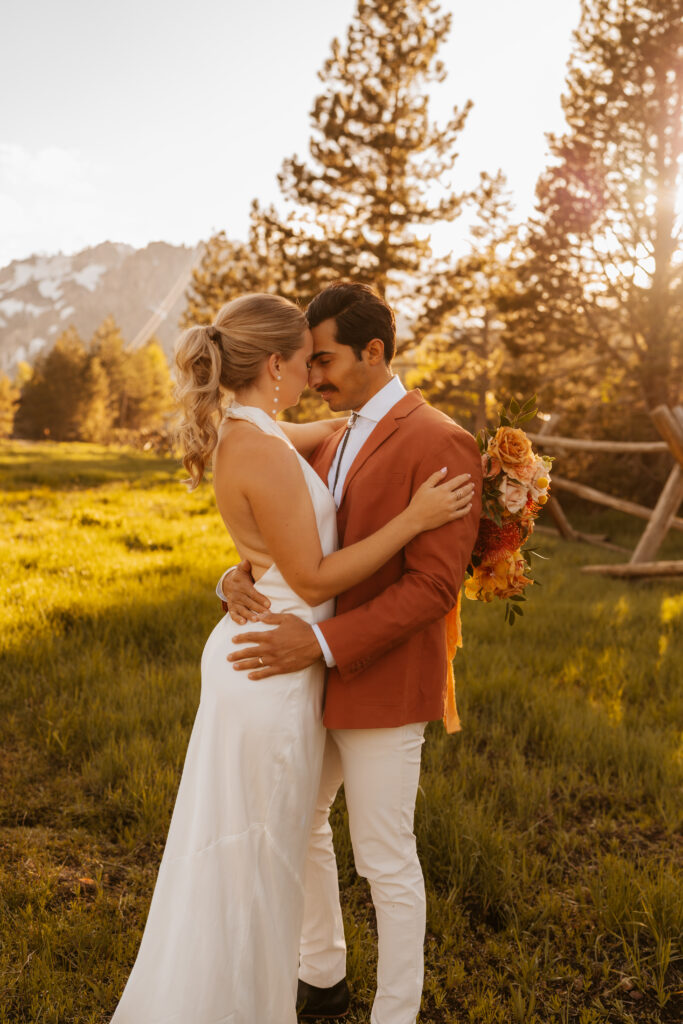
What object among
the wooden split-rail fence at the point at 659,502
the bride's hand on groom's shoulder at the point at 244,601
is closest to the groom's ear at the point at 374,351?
the bride's hand on groom's shoulder at the point at 244,601

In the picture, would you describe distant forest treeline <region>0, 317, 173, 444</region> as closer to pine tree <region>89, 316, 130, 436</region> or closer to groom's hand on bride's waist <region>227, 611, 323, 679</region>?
pine tree <region>89, 316, 130, 436</region>

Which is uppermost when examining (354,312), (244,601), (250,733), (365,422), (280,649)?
(354,312)

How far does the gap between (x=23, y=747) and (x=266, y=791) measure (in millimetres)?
2696

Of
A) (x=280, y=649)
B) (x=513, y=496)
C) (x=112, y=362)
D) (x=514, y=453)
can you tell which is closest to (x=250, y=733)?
(x=280, y=649)

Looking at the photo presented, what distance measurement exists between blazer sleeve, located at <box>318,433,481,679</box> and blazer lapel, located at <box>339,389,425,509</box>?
0.17 meters

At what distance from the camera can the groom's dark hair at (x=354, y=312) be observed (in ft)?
8.79

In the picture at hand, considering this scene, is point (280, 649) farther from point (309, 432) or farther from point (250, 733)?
point (309, 432)

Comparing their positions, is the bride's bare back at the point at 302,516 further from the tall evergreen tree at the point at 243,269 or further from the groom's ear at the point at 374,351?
the tall evergreen tree at the point at 243,269

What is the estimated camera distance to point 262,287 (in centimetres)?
2717

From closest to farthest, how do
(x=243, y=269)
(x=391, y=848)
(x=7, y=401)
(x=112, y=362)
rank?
(x=391, y=848)
(x=243, y=269)
(x=112, y=362)
(x=7, y=401)

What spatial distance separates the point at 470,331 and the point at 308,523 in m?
28.9

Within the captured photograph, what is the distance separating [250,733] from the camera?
8.09 feet

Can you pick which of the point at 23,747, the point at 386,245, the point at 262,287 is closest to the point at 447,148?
the point at 386,245

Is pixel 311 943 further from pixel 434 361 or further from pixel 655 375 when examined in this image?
pixel 434 361
